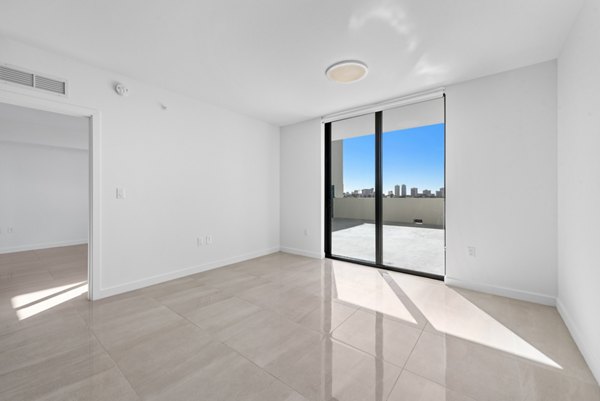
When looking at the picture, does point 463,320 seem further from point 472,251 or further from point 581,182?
point 581,182

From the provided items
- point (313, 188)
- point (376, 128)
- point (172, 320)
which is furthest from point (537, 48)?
point (172, 320)

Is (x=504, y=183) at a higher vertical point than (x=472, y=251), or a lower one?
higher

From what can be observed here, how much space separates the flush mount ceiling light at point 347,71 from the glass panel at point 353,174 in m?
1.38

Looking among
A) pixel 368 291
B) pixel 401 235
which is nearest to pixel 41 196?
pixel 368 291

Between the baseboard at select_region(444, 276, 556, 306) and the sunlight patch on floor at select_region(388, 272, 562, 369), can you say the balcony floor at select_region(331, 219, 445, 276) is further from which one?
the sunlight patch on floor at select_region(388, 272, 562, 369)

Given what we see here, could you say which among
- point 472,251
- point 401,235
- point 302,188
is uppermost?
point 302,188

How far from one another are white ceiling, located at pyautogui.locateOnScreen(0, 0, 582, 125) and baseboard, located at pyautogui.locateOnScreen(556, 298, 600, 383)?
95.0 inches

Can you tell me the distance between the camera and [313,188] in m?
4.46

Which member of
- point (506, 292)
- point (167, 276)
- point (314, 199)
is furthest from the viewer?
point (314, 199)

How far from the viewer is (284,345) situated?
1.84 m

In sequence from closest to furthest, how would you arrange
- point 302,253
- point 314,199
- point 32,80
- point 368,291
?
1. point 32,80
2. point 368,291
3. point 314,199
4. point 302,253

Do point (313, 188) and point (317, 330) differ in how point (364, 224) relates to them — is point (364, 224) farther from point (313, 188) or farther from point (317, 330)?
point (317, 330)

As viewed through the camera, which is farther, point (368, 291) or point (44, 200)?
point (44, 200)

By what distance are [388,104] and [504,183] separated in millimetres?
1754
